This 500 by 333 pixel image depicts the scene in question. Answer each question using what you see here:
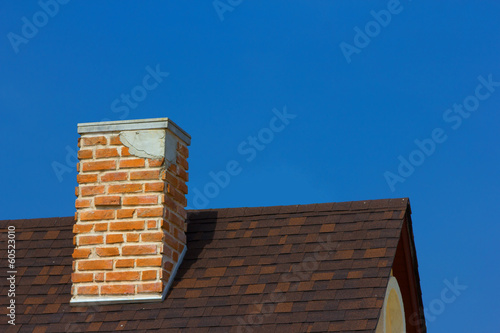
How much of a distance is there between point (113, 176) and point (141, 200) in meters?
0.43

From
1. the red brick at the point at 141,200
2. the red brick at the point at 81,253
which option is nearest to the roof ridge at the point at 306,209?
the red brick at the point at 141,200

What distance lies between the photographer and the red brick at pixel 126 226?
345 inches

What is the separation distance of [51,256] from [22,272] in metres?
0.37

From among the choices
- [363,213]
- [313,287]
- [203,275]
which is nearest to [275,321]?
[313,287]

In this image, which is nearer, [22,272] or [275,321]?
[275,321]

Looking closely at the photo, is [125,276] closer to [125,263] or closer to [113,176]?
[125,263]

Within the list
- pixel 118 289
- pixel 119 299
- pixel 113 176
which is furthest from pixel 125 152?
pixel 119 299

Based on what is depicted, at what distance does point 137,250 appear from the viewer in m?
8.68

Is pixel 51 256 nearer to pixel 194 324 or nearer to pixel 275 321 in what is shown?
pixel 194 324

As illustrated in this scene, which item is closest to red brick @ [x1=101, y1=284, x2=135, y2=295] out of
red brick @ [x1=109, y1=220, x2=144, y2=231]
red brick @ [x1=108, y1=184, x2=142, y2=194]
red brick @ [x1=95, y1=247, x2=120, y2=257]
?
red brick @ [x1=95, y1=247, x2=120, y2=257]

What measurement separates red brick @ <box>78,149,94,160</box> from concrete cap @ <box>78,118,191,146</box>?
0.22 metres

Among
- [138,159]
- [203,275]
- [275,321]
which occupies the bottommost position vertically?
[275,321]

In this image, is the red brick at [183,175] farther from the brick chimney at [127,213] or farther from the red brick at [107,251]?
the red brick at [107,251]

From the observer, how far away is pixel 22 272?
9.24 m
